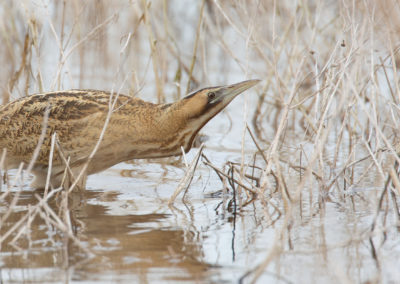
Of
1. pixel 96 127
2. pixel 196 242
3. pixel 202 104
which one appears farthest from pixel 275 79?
pixel 196 242

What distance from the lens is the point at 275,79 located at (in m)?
5.74

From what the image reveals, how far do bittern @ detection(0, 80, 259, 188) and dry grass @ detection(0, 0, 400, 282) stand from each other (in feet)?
0.70

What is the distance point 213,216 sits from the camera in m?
4.17

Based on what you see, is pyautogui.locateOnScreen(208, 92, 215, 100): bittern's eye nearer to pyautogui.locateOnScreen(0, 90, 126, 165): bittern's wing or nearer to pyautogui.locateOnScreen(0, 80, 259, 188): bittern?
pyautogui.locateOnScreen(0, 80, 259, 188): bittern

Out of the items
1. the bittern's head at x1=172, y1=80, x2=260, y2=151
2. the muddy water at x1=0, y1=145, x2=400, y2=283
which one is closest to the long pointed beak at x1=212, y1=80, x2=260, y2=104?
the bittern's head at x1=172, y1=80, x2=260, y2=151

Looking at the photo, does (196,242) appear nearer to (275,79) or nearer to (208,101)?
(208,101)

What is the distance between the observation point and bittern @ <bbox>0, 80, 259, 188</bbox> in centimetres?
462

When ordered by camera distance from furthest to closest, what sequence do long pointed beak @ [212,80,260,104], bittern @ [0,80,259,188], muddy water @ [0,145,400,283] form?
bittern @ [0,80,259,188] < long pointed beak @ [212,80,260,104] < muddy water @ [0,145,400,283]

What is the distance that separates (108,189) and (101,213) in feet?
2.28

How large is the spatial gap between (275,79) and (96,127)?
1670 millimetres

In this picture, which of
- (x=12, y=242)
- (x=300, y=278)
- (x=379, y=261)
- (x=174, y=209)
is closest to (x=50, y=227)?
(x=12, y=242)

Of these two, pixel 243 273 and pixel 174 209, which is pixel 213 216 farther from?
pixel 243 273

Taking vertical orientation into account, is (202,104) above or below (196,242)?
above

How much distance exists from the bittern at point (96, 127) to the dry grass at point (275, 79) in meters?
0.21
